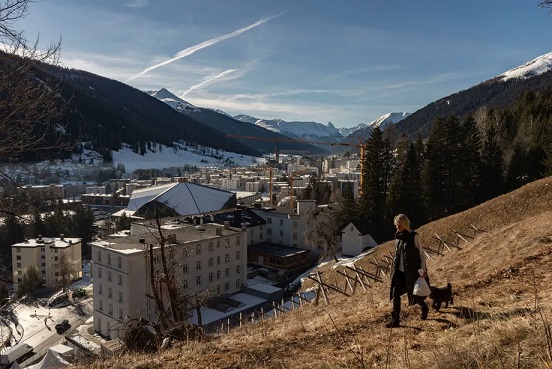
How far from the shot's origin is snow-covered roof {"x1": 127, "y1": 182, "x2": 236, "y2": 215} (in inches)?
2491

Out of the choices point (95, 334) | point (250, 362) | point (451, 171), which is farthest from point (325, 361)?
point (451, 171)

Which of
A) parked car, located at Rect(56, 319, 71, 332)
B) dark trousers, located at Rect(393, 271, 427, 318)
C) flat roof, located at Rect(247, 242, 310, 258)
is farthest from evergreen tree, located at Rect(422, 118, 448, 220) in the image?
parked car, located at Rect(56, 319, 71, 332)

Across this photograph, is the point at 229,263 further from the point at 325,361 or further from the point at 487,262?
the point at 325,361

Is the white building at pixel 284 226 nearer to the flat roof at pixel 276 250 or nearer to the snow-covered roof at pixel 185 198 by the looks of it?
the flat roof at pixel 276 250

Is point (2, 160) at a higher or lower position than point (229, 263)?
higher

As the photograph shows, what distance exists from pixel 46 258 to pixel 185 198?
2198cm

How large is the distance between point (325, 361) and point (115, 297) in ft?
86.0

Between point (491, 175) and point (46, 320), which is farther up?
point (491, 175)

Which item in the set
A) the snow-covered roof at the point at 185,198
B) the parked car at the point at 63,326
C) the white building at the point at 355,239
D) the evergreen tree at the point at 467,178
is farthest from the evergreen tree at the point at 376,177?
the snow-covered roof at the point at 185,198

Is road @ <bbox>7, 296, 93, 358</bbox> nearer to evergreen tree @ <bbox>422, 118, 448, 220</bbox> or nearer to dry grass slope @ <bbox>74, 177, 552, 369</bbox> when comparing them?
dry grass slope @ <bbox>74, 177, 552, 369</bbox>

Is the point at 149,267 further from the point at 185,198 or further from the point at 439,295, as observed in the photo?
the point at 185,198

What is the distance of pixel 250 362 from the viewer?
5.23 meters

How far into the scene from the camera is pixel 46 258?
164ft

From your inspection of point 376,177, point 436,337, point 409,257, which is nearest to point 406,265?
point 409,257
